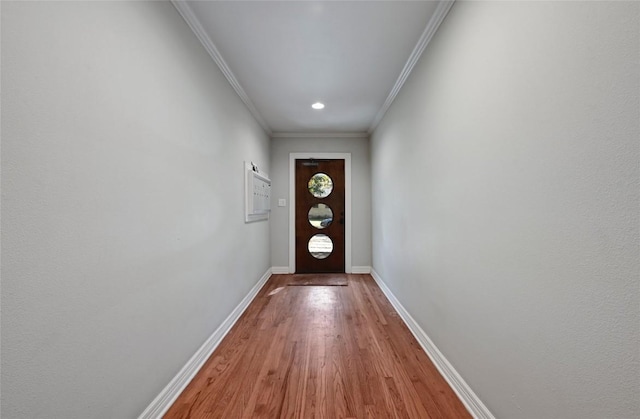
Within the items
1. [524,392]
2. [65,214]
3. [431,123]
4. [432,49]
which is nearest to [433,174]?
[431,123]

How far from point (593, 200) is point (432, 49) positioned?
158 cm

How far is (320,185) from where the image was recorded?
4.55 metres

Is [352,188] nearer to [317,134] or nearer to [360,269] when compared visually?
[317,134]

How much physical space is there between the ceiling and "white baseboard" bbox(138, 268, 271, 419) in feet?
7.04

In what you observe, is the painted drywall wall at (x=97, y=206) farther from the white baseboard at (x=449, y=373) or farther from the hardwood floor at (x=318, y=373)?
the white baseboard at (x=449, y=373)

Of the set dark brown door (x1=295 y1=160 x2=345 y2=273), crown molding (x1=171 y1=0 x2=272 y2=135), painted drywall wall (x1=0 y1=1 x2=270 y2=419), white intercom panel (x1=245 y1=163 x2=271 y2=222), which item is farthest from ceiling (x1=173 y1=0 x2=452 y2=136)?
dark brown door (x1=295 y1=160 x2=345 y2=273)

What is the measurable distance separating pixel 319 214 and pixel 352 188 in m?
0.69

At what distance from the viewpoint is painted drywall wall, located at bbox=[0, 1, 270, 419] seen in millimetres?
789

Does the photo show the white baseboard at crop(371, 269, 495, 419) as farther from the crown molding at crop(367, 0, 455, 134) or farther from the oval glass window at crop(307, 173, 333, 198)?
the oval glass window at crop(307, 173, 333, 198)

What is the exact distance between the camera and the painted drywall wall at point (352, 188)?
4.48 m

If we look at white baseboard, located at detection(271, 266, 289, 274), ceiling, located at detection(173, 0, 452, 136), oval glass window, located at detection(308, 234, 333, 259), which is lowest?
white baseboard, located at detection(271, 266, 289, 274)

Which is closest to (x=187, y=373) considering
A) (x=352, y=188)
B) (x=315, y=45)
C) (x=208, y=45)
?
(x=208, y=45)

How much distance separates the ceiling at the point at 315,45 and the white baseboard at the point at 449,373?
2169 millimetres

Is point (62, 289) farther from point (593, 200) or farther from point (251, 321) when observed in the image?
point (251, 321)
